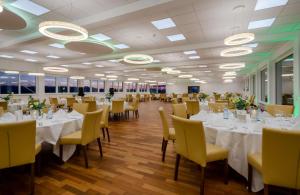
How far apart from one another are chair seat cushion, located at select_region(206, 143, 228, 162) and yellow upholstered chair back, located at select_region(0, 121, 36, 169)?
7.33ft

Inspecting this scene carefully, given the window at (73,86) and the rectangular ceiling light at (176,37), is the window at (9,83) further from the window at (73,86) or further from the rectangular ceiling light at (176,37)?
the rectangular ceiling light at (176,37)

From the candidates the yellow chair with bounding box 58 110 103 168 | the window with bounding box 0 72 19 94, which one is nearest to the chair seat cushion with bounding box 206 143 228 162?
the yellow chair with bounding box 58 110 103 168

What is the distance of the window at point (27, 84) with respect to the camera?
11.1m

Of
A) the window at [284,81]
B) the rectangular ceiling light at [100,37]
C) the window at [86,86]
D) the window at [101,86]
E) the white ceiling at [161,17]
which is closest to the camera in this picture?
the white ceiling at [161,17]

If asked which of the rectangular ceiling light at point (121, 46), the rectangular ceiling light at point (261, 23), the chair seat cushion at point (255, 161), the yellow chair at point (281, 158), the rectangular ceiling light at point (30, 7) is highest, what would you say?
the rectangular ceiling light at point (121, 46)

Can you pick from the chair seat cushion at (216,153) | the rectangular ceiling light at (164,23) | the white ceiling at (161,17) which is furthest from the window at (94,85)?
the chair seat cushion at (216,153)

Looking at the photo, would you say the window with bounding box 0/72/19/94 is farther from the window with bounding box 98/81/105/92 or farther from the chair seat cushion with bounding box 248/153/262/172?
the chair seat cushion with bounding box 248/153/262/172

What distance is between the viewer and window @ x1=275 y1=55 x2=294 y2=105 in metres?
7.45

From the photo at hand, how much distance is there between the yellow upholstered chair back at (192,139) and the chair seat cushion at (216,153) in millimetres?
149

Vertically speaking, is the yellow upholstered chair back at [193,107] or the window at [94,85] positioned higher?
the window at [94,85]

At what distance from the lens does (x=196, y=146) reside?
2045 millimetres

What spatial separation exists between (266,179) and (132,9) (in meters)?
3.75

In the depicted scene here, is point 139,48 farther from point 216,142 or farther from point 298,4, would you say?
point 216,142

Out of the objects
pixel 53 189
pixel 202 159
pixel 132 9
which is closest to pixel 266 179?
pixel 202 159
